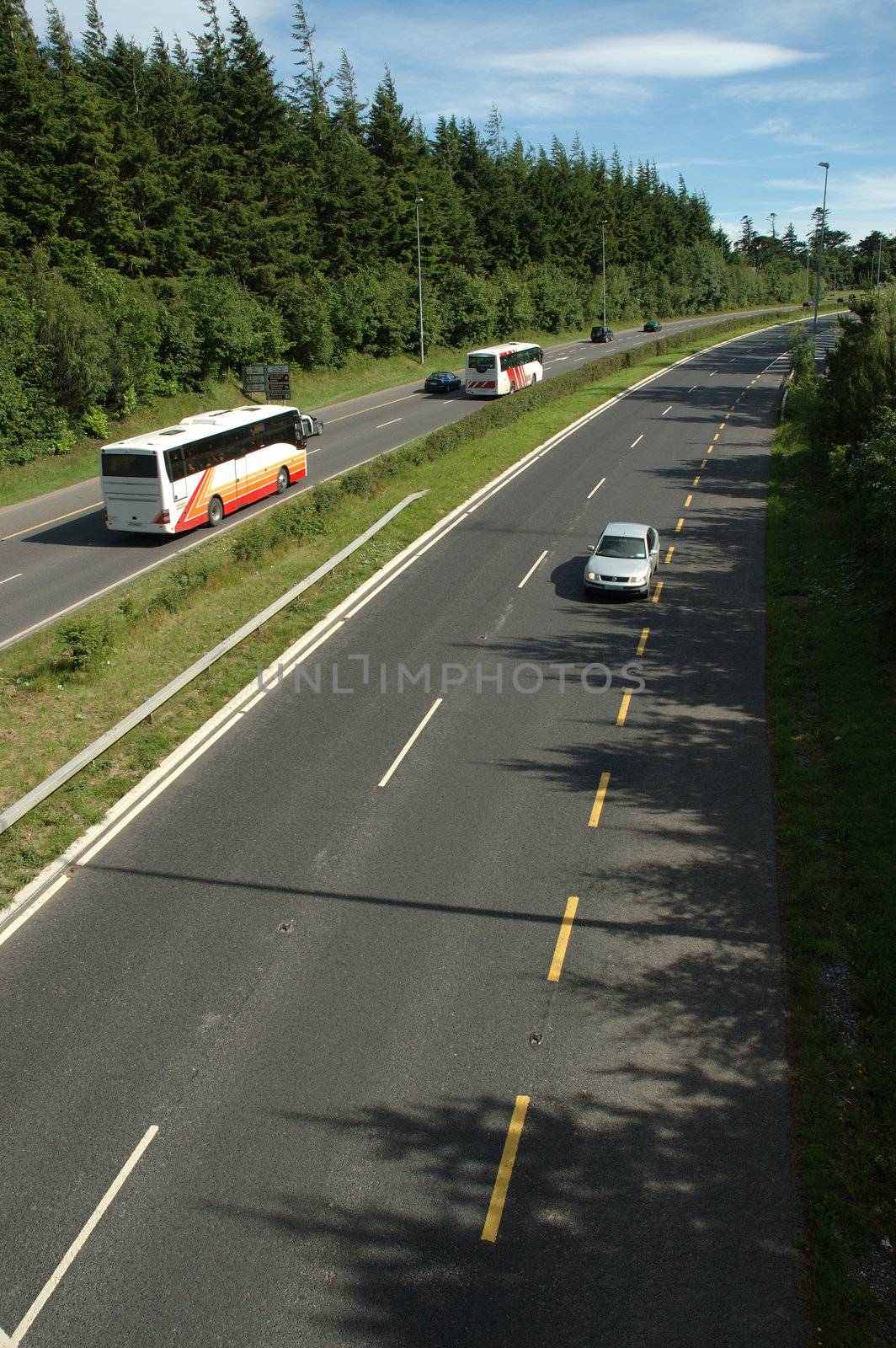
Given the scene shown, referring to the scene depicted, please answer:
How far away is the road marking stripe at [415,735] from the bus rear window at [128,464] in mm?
13966

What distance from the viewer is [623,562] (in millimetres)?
23000

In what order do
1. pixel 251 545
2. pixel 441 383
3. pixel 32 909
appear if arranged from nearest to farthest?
pixel 32 909 → pixel 251 545 → pixel 441 383

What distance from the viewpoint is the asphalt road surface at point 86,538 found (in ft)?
76.1

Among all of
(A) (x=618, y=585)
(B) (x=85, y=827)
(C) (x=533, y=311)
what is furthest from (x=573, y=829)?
(C) (x=533, y=311)

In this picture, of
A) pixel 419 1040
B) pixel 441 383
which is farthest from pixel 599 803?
pixel 441 383

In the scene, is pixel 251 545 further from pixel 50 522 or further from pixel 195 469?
pixel 50 522

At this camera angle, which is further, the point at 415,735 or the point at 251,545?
the point at 251,545

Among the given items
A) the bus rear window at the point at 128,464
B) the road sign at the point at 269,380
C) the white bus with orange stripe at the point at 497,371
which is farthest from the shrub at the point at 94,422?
the white bus with orange stripe at the point at 497,371

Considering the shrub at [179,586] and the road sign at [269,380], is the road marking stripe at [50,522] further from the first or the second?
the road sign at [269,380]

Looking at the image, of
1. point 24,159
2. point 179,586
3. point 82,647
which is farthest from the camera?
point 24,159

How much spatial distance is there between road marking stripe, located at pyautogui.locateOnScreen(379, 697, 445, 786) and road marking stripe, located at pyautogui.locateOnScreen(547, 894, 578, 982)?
13.4 ft

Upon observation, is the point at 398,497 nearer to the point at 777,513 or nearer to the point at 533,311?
the point at 777,513

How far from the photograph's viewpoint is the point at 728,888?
1218cm

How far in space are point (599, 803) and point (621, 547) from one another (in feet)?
36.2
